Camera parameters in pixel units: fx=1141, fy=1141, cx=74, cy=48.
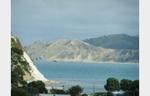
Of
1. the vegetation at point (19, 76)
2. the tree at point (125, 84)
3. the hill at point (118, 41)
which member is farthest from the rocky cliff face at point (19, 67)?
the tree at point (125, 84)

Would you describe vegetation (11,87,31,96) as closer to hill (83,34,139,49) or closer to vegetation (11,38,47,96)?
vegetation (11,38,47,96)

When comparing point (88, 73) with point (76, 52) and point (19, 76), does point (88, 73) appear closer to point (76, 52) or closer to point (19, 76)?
point (76, 52)

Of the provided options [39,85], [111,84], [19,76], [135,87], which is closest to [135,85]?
[135,87]

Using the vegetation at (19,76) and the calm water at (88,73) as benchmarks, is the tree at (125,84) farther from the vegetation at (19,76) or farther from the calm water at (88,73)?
the vegetation at (19,76)

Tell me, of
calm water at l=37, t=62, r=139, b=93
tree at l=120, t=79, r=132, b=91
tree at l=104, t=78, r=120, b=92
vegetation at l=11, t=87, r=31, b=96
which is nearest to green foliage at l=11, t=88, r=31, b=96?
vegetation at l=11, t=87, r=31, b=96

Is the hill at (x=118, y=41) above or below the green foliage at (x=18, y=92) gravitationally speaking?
above
